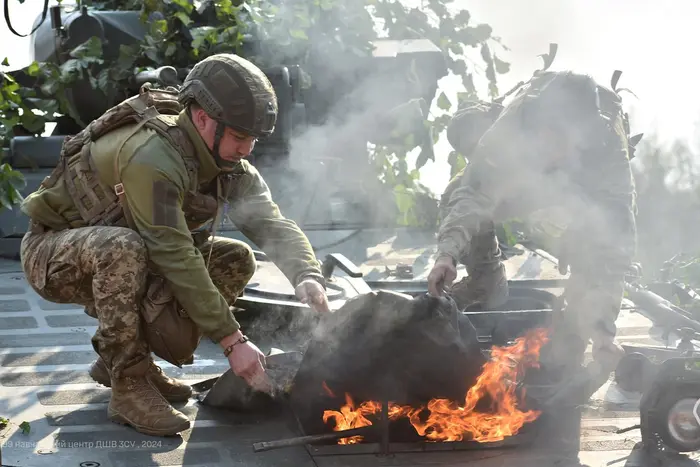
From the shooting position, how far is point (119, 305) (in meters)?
3.99

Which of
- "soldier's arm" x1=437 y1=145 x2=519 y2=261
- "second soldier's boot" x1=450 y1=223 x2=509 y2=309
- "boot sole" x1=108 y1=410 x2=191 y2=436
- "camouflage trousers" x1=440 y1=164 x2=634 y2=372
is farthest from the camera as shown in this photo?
"second soldier's boot" x1=450 y1=223 x2=509 y2=309

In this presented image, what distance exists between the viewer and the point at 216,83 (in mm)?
3936

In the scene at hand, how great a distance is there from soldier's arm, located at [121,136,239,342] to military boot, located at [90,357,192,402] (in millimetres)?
600

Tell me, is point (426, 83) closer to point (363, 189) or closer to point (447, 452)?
point (363, 189)

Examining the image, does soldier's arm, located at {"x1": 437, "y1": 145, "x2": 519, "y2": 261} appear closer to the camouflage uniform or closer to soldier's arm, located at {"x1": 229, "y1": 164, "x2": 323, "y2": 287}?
the camouflage uniform

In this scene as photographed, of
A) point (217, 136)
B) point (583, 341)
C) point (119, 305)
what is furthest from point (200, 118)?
point (583, 341)

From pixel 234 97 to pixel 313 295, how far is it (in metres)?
0.87

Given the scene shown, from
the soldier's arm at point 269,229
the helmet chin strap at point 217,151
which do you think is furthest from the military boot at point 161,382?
the helmet chin strap at point 217,151

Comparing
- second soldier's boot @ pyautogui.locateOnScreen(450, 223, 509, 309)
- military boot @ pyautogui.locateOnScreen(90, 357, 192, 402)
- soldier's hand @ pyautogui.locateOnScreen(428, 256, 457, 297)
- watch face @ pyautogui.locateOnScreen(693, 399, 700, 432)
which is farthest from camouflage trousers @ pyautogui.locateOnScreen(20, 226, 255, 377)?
watch face @ pyautogui.locateOnScreen(693, 399, 700, 432)

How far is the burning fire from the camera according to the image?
12.7 feet

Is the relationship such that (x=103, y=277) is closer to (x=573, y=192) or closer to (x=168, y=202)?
(x=168, y=202)

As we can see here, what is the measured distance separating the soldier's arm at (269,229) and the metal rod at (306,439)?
2.55ft

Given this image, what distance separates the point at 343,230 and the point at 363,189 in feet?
1.57

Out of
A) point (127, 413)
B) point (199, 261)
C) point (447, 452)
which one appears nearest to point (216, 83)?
point (199, 261)
